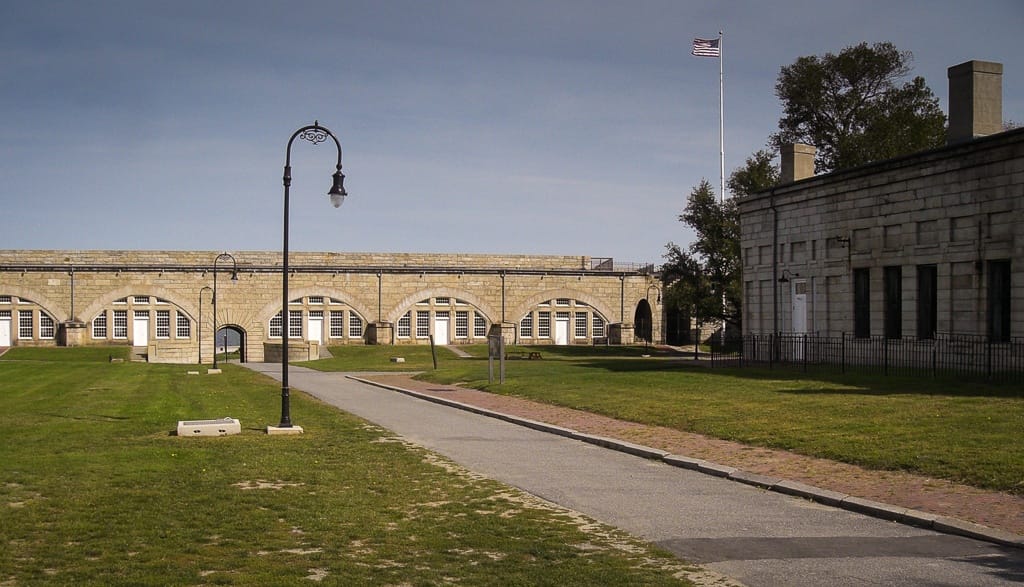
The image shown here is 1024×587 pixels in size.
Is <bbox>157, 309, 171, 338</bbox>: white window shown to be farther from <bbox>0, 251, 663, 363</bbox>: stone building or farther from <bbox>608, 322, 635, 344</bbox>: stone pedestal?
<bbox>608, 322, 635, 344</bbox>: stone pedestal

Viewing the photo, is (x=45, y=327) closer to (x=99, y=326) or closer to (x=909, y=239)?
(x=99, y=326)

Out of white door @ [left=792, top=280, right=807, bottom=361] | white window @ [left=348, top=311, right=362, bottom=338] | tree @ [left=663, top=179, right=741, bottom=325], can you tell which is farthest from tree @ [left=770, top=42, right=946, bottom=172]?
white window @ [left=348, top=311, right=362, bottom=338]

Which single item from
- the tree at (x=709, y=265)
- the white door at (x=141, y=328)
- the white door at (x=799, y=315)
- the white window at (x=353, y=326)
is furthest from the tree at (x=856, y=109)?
the white door at (x=141, y=328)

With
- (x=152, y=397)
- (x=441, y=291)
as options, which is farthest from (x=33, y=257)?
(x=152, y=397)

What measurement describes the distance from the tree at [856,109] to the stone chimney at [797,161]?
12.4 m

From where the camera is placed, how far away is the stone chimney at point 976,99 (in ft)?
92.4

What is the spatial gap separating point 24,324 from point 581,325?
3620 cm

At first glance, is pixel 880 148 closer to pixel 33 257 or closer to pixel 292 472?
pixel 292 472

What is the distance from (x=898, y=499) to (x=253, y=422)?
12.5 meters

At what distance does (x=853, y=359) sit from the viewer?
31484 mm

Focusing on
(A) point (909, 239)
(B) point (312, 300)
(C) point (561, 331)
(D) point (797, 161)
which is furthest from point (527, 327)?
(A) point (909, 239)

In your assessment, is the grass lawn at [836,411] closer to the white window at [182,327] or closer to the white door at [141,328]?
the white window at [182,327]

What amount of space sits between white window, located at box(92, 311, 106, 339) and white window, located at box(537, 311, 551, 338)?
93.3 feet

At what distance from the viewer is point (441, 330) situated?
66.5 m
